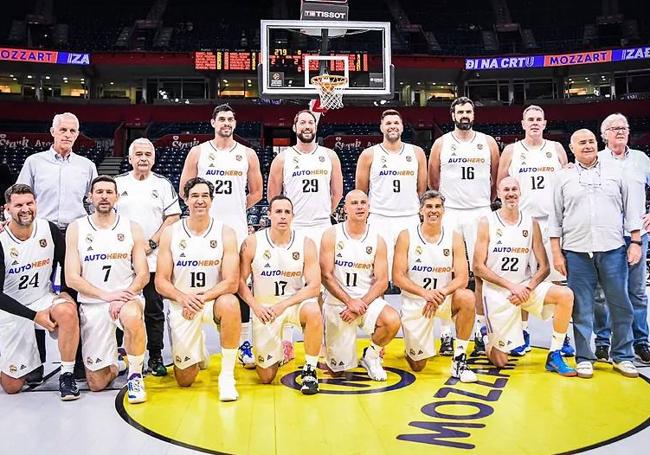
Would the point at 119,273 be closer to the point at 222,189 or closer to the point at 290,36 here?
the point at 222,189

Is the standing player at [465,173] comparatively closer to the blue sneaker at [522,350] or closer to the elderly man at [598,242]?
the blue sneaker at [522,350]

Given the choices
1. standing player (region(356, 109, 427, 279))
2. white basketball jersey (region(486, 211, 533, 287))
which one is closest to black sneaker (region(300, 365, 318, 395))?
standing player (region(356, 109, 427, 279))

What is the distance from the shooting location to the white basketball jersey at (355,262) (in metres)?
4.68

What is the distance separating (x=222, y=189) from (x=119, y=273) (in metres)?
1.22

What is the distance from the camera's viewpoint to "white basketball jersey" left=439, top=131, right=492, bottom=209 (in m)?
5.43

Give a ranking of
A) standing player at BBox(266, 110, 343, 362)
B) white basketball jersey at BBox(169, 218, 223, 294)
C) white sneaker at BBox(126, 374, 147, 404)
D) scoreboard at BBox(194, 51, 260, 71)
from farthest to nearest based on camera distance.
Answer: scoreboard at BBox(194, 51, 260, 71)
standing player at BBox(266, 110, 343, 362)
white basketball jersey at BBox(169, 218, 223, 294)
white sneaker at BBox(126, 374, 147, 404)

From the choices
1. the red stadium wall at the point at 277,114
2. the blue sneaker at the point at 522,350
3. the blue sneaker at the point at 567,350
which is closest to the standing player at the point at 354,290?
the blue sneaker at the point at 522,350

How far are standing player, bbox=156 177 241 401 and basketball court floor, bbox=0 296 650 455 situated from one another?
249 millimetres

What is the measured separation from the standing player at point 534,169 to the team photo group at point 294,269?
19 millimetres

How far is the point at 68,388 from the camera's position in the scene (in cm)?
405

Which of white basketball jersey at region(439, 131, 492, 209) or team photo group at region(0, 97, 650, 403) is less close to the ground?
white basketball jersey at region(439, 131, 492, 209)

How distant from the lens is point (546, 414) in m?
3.62

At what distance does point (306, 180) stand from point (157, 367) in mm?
2072

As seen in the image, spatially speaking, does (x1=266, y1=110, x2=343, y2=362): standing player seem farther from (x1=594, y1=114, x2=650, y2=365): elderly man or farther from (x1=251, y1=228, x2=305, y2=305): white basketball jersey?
(x1=594, y1=114, x2=650, y2=365): elderly man
